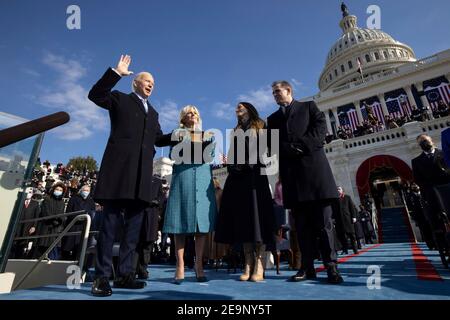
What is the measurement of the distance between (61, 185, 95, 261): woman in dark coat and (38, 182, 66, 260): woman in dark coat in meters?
0.29

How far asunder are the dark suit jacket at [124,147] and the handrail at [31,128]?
2.75 ft

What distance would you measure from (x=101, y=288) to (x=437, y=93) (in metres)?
38.1

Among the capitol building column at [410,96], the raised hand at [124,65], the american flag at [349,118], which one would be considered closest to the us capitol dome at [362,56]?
the capitol building column at [410,96]

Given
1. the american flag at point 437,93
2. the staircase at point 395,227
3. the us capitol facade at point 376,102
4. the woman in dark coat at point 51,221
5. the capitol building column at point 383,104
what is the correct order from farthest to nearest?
1. the capitol building column at point 383,104
2. the american flag at point 437,93
3. the us capitol facade at point 376,102
4. the staircase at point 395,227
5. the woman in dark coat at point 51,221

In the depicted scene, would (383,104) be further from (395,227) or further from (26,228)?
(26,228)

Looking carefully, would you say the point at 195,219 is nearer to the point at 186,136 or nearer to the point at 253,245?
the point at 253,245

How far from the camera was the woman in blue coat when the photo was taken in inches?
122

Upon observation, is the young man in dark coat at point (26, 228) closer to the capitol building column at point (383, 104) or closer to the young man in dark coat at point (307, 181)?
the young man in dark coat at point (307, 181)

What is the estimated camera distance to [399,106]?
30688mm

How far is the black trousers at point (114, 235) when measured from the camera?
2359 mm

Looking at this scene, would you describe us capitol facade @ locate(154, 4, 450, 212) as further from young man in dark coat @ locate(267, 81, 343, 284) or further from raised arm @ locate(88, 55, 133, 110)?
raised arm @ locate(88, 55, 133, 110)
